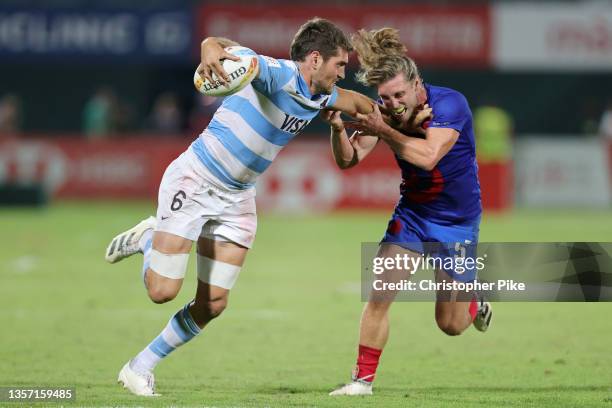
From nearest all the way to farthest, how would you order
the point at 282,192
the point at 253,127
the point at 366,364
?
the point at 253,127
the point at 366,364
the point at 282,192

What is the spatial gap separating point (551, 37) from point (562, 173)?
4.14m

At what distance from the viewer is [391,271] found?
26.2 feet

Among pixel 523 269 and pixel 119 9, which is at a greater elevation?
pixel 119 9

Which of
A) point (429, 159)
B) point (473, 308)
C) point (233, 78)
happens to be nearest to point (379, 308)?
point (473, 308)

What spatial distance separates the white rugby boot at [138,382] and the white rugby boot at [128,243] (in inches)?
37.0

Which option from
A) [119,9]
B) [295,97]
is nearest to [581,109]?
[119,9]

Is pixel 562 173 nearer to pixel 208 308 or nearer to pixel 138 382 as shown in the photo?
pixel 208 308

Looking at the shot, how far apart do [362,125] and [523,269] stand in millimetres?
2292

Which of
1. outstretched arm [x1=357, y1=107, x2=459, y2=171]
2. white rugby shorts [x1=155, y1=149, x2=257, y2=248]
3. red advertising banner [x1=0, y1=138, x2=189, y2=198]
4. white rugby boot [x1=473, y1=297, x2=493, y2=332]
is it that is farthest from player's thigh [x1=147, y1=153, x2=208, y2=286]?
red advertising banner [x1=0, y1=138, x2=189, y2=198]

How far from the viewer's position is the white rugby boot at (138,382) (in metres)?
7.64

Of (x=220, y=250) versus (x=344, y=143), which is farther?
(x=344, y=143)

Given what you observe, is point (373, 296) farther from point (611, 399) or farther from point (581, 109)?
point (581, 109)

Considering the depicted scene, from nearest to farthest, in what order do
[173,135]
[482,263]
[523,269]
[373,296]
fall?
1. [373,296]
2. [482,263]
3. [523,269]
4. [173,135]

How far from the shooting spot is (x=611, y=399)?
7.55m
